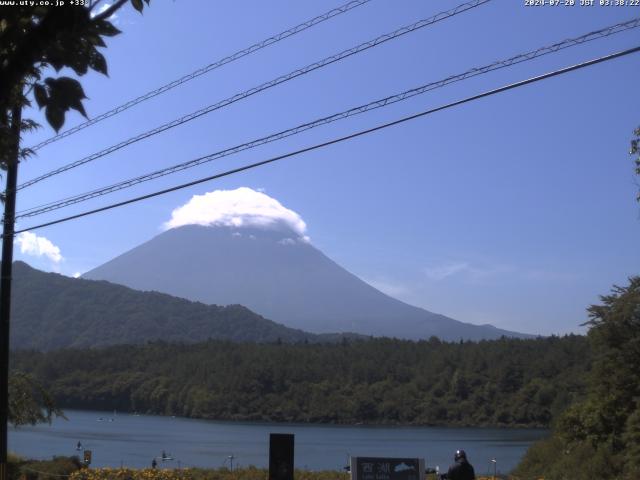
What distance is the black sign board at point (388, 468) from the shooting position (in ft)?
36.6

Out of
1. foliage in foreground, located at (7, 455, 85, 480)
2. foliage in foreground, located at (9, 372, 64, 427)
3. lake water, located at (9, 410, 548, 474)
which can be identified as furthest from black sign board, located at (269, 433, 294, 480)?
lake water, located at (9, 410, 548, 474)

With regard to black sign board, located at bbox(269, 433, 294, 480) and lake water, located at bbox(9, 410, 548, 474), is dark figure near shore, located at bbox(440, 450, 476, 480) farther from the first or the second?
lake water, located at bbox(9, 410, 548, 474)

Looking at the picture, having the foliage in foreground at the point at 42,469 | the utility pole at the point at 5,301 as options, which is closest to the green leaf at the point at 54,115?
the utility pole at the point at 5,301

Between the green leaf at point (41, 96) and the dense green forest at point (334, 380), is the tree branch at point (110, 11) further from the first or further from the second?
the dense green forest at point (334, 380)

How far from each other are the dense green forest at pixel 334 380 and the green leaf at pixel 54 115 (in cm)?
7707

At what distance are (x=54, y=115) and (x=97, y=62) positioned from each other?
0.37m

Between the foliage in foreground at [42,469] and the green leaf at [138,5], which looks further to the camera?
the foliage in foreground at [42,469]

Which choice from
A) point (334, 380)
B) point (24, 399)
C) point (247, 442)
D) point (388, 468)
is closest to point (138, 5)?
point (388, 468)

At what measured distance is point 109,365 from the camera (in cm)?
12138

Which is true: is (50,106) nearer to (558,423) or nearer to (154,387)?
(558,423)

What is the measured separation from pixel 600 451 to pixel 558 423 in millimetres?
3660

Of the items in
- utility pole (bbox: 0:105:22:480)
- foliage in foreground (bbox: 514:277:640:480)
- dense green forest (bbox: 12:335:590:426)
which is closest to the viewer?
utility pole (bbox: 0:105:22:480)

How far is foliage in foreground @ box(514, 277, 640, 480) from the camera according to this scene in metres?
25.2

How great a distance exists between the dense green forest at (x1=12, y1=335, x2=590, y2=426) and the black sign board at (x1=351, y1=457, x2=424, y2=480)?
226ft
